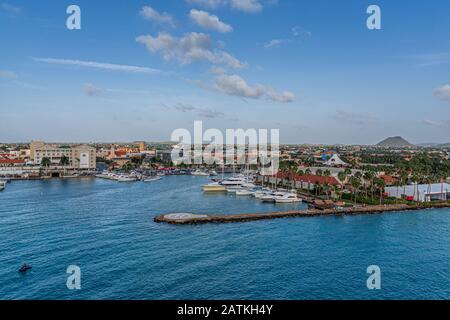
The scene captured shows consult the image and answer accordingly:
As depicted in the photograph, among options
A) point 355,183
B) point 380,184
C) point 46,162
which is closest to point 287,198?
point 355,183

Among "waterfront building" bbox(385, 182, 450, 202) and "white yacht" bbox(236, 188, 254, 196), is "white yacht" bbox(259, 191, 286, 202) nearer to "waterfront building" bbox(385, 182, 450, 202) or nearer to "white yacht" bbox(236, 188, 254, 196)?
"white yacht" bbox(236, 188, 254, 196)

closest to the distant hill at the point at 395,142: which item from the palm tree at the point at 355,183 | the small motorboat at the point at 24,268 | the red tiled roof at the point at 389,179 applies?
the red tiled roof at the point at 389,179

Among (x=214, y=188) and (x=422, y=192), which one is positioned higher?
(x=422, y=192)

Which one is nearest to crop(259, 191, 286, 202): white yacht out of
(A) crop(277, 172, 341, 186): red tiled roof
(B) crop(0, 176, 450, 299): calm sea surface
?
(A) crop(277, 172, 341, 186): red tiled roof

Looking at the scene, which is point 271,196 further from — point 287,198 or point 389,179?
point 389,179

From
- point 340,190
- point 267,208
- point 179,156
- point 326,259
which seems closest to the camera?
point 326,259

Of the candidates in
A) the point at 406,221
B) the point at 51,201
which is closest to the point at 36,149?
the point at 51,201
